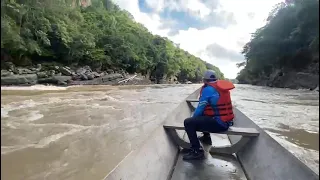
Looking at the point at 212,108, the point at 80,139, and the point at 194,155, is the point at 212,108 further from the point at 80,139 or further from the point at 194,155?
the point at 80,139

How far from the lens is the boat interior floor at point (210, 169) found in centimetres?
316

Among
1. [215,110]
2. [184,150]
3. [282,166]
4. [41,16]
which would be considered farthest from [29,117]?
[41,16]

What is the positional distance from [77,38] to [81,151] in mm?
26360

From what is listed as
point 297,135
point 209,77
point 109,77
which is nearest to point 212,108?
point 209,77

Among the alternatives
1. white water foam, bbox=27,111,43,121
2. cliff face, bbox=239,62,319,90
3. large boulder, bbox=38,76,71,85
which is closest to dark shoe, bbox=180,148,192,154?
white water foam, bbox=27,111,43,121

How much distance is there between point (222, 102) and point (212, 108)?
144mm

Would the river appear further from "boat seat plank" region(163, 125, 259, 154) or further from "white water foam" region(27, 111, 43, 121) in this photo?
"boat seat plank" region(163, 125, 259, 154)

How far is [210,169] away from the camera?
3.36 m

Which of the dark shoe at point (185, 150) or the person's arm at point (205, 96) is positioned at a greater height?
the person's arm at point (205, 96)

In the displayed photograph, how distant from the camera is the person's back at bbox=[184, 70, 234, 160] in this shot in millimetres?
3271

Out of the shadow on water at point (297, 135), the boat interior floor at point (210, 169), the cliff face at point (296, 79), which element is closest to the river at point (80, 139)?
the shadow on water at point (297, 135)

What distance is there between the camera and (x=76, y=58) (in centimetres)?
3027

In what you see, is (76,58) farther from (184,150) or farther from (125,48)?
(184,150)

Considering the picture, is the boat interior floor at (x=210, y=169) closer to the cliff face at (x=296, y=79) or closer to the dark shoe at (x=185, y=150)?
the dark shoe at (x=185, y=150)
